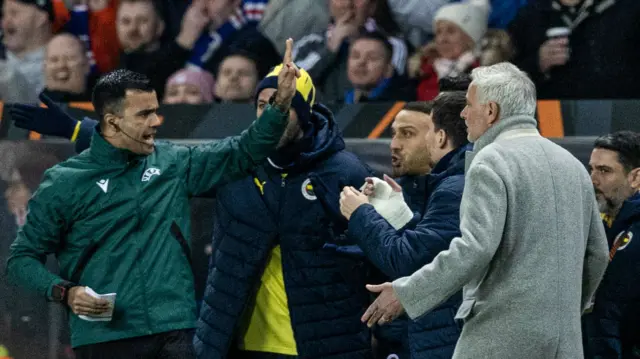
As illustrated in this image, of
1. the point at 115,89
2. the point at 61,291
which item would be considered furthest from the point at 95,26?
the point at 61,291

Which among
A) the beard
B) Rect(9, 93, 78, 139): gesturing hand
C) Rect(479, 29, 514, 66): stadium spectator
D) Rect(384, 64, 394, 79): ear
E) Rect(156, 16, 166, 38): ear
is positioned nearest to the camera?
the beard

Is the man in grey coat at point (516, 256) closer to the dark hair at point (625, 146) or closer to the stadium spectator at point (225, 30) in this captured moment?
the dark hair at point (625, 146)

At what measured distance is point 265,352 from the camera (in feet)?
16.5

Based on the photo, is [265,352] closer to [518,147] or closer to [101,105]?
[101,105]

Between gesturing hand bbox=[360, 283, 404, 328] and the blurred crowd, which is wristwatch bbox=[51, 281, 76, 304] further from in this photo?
the blurred crowd

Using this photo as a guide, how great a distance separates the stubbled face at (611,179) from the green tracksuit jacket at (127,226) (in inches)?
57.9

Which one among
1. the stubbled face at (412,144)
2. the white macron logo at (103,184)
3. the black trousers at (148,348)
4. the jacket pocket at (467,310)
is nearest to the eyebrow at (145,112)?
the white macron logo at (103,184)

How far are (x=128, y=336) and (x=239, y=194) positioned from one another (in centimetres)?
88

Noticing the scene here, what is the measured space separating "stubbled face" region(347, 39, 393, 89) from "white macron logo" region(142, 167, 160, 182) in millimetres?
2209

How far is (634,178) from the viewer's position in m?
5.18

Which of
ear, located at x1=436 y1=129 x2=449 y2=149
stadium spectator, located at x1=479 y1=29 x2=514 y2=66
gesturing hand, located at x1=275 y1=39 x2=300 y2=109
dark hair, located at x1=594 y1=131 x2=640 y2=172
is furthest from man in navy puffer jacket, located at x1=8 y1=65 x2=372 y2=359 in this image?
stadium spectator, located at x1=479 y1=29 x2=514 y2=66

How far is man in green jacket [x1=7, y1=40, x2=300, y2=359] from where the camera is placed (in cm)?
457

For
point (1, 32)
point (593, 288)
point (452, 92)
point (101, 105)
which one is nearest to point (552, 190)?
point (593, 288)

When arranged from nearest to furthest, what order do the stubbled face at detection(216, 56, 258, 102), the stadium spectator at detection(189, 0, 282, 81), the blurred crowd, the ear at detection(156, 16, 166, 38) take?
1. the blurred crowd
2. the stubbled face at detection(216, 56, 258, 102)
3. the stadium spectator at detection(189, 0, 282, 81)
4. the ear at detection(156, 16, 166, 38)
